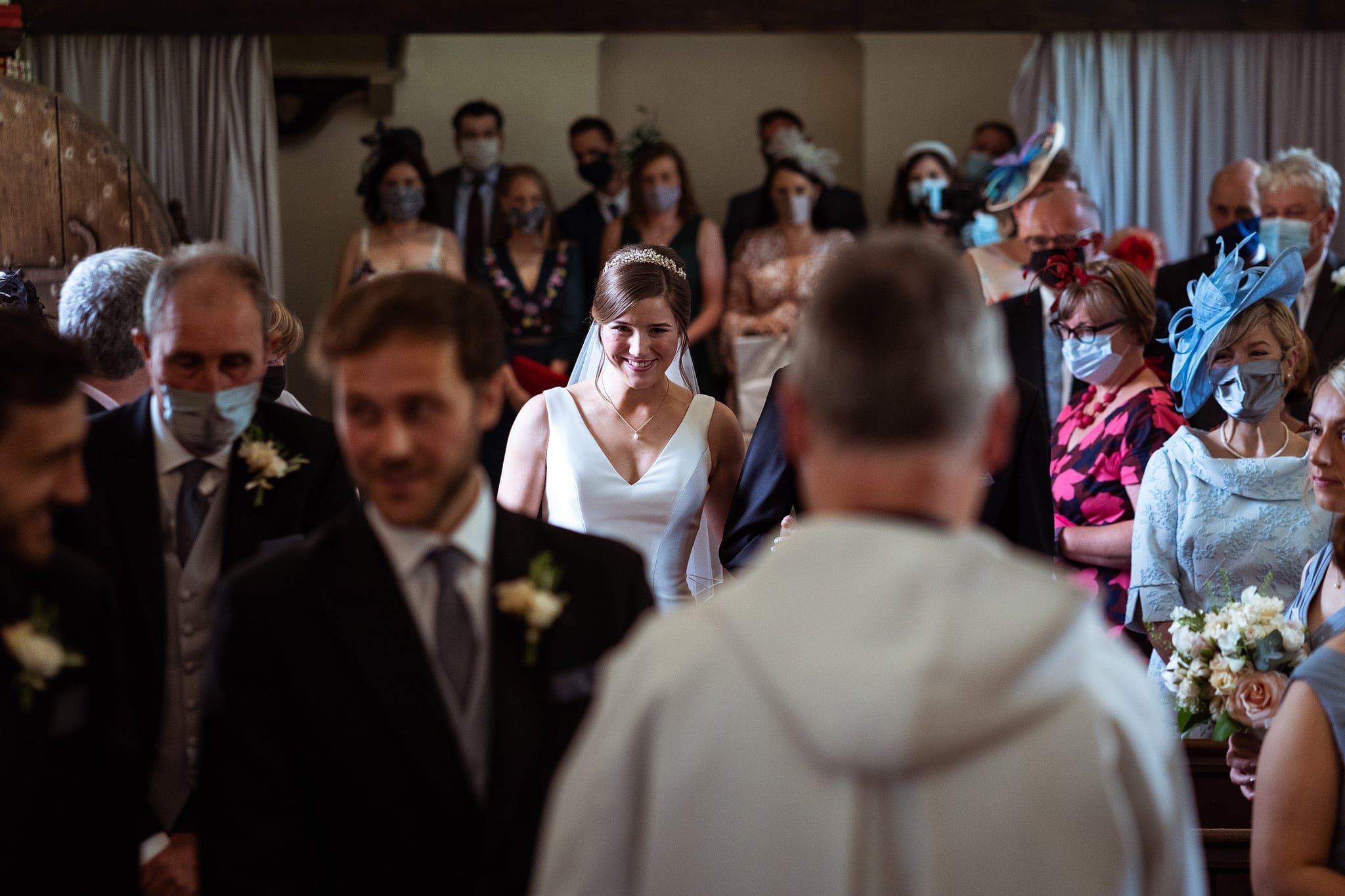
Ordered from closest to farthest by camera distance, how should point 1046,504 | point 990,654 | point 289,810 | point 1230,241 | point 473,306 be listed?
1. point 990,654
2. point 289,810
3. point 473,306
4. point 1046,504
5. point 1230,241

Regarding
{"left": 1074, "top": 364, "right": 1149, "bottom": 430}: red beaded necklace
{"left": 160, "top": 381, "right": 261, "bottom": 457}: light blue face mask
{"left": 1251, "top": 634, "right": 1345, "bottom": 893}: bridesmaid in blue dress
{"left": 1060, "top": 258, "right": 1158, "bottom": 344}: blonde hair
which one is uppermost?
{"left": 1060, "top": 258, "right": 1158, "bottom": 344}: blonde hair

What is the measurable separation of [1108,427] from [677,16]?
4008mm

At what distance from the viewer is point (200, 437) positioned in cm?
214

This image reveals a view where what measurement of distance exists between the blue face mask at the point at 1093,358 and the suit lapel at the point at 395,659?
2653 mm

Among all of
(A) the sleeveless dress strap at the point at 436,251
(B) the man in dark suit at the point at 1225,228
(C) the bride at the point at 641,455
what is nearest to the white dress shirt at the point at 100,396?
(C) the bride at the point at 641,455

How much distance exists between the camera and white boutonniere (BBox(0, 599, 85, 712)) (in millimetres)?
1607

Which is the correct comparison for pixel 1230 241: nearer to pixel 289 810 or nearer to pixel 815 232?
pixel 815 232

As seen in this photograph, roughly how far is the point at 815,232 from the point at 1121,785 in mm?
5609

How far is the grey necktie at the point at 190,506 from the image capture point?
213 cm

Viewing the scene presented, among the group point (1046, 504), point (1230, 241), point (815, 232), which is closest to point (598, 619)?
point (1046, 504)

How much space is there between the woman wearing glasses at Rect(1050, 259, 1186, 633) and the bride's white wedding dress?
3.37 feet

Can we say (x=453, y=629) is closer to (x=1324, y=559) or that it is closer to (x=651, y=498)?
(x=1324, y=559)

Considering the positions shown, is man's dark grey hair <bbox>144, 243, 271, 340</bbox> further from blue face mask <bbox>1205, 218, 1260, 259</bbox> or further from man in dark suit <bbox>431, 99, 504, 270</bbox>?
man in dark suit <bbox>431, 99, 504, 270</bbox>

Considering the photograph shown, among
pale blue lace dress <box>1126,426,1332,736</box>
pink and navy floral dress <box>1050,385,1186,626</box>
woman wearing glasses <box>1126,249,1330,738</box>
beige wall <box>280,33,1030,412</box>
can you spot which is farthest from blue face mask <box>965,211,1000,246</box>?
pale blue lace dress <box>1126,426,1332,736</box>
